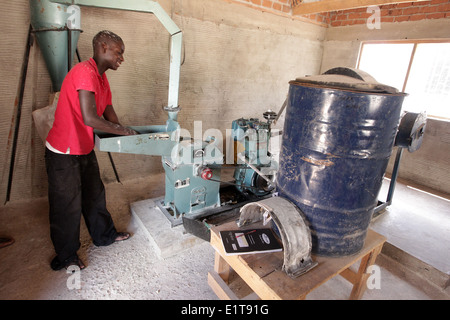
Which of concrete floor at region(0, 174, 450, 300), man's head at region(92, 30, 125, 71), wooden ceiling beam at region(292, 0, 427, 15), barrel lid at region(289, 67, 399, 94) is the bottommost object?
concrete floor at region(0, 174, 450, 300)

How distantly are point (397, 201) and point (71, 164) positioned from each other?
11.4ft

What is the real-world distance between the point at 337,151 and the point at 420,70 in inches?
142

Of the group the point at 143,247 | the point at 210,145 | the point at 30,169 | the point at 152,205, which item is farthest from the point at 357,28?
the point at 30,169

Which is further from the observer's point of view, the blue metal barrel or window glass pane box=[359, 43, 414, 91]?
window glass pane box=[359, 43, 414, 91]

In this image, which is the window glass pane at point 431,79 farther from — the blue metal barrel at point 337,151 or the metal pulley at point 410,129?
the blue metal barrel at point 337,151

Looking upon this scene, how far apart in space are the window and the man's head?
11.7 ft

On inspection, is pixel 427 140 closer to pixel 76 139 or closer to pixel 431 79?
pixel 431 79

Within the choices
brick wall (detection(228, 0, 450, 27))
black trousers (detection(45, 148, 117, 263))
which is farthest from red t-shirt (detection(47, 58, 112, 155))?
brick wall (detection(228, 0, 450, 27))

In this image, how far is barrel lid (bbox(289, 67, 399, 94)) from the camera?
1164mm

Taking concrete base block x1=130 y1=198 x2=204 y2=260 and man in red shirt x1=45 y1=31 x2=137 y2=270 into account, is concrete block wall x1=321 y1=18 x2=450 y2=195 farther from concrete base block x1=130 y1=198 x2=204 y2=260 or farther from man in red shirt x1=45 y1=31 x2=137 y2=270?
man in red shirt x1=45 y1=31 x2=137 y2=270

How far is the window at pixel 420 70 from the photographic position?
11.7 feet

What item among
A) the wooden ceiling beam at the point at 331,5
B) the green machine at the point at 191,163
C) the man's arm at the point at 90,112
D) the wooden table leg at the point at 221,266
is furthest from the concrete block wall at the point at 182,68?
the wooden table leg at the point at 221,266

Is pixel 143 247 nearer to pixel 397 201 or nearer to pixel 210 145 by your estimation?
pixel 210 145

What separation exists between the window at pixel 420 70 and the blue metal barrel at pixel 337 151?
114 inches
